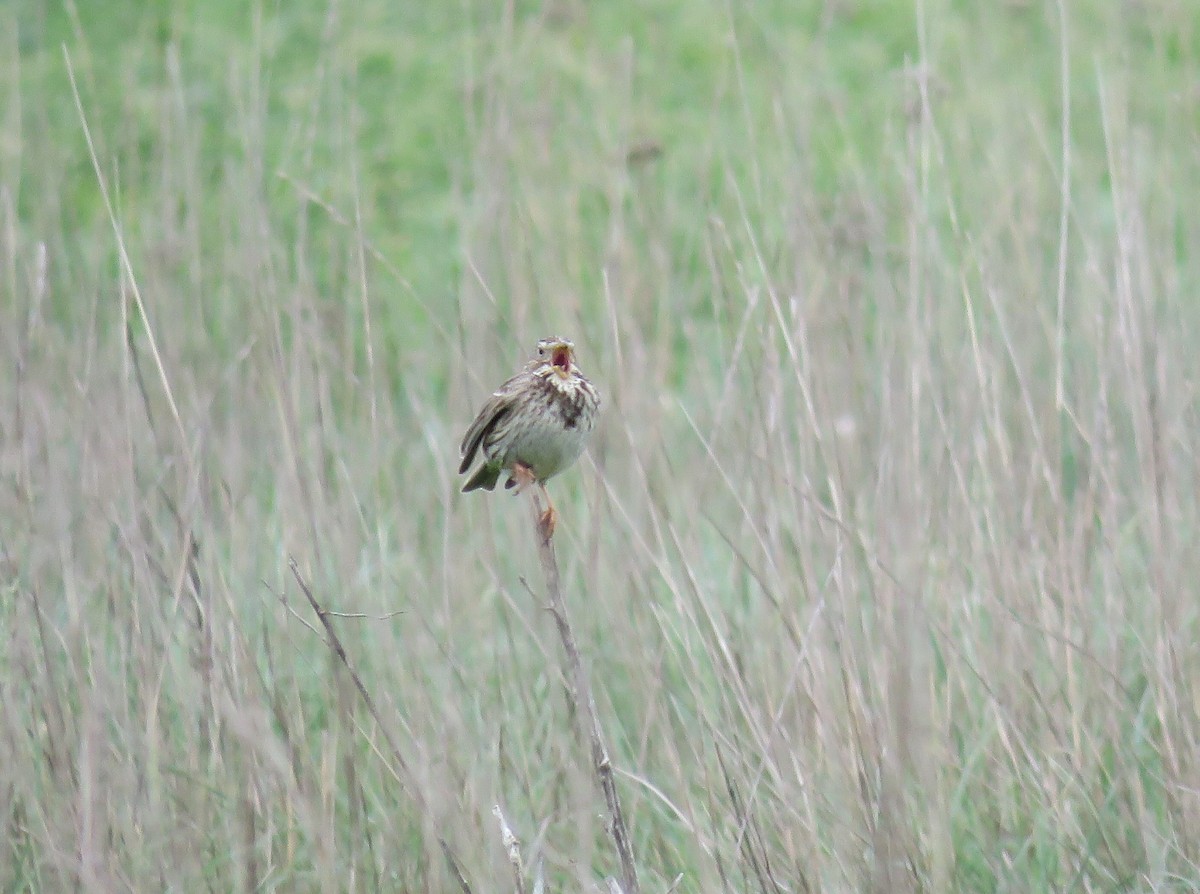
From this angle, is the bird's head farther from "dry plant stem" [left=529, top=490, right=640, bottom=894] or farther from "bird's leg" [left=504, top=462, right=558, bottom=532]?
"dry plant stem" [left=529, top=490, right=640, bottom=894]

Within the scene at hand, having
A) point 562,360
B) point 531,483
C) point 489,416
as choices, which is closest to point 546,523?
point 531,483

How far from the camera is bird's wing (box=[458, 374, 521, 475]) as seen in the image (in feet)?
9.96

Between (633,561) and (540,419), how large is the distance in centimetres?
33

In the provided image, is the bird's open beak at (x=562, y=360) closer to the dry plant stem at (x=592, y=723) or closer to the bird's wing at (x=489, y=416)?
the bird's wing at (x=489, y=416)

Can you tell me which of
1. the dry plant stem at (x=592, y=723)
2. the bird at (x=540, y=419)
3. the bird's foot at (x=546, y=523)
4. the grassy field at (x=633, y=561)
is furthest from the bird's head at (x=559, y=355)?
the dry plant stem at (x=592, y=723)

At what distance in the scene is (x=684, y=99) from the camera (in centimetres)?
804

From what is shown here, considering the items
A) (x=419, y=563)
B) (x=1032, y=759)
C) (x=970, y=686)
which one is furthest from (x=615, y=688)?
(x=1032, y=759)

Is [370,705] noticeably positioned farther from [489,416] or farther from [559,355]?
[559,355]

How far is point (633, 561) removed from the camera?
2969mm

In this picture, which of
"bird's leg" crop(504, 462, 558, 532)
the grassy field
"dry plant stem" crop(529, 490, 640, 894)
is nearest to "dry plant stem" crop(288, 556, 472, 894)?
the grassy field

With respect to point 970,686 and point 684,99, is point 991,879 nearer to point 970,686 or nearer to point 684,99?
point 970,686

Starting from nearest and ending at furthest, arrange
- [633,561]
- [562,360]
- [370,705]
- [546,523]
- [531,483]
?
[370,705], [546,523], [531,483], [633,561], [562,360]

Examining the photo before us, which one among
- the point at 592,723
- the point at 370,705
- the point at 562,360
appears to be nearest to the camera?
the point at 592,723

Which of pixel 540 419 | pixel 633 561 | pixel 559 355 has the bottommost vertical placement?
pixel 633 561
